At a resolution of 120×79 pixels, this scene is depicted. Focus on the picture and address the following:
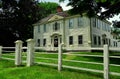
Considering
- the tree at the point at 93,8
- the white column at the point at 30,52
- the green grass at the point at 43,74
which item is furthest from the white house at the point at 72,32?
the green grass at the point at 43,74

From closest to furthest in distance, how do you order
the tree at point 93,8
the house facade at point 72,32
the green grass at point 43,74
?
the green grass at point 43,74 < the tree at point 93,8 < the house facade at point 72,32

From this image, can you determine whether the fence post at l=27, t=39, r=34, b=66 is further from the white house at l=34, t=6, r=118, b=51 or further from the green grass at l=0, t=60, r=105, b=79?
the white house at l=34, t=6, r=118, b=51

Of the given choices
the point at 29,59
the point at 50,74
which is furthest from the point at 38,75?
the point at 29,59

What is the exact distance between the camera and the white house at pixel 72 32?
110ft

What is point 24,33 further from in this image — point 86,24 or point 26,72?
point 26,72

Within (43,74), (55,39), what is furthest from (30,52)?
(55,39)

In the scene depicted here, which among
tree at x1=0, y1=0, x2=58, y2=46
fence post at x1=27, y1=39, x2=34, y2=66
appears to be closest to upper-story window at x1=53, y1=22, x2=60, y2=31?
tree at x1=0, y1=0, x2=58, y2=46

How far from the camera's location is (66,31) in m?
36.4

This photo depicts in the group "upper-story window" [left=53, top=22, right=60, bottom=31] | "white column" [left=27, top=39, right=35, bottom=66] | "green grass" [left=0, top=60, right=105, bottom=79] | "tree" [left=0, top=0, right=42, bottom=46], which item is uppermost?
"tree" [left=0, top=0, right=42, bottom=46]

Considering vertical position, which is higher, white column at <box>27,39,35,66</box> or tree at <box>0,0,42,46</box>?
tree at <box>0,0,42,46</box>

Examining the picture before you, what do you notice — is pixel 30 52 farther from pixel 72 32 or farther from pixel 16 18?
pixel 16 18

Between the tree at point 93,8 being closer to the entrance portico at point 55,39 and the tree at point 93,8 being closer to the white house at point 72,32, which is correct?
the white house at point 72,32

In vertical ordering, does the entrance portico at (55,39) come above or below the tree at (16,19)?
below

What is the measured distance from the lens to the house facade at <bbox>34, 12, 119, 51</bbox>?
110ft
